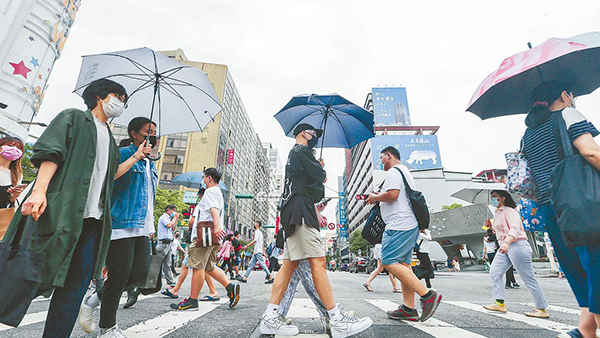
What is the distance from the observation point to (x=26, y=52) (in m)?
17.3

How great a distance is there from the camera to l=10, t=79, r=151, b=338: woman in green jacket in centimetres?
150

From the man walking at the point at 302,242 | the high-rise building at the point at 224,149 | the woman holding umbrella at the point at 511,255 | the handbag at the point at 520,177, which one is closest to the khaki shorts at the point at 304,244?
the man walking at the point at 302,242

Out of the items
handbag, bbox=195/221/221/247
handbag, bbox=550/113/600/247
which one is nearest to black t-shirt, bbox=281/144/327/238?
handbag, bbox=550/113/600/247

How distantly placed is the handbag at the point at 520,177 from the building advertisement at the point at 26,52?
21.3 metres

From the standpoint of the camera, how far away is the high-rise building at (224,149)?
154 feet

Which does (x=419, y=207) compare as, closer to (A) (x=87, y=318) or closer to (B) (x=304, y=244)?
(B) (x=304, y=244)

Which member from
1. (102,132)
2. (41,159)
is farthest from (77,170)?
(102,132)

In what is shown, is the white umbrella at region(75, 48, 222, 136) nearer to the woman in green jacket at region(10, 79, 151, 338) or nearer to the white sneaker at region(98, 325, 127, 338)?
the woman in green jacket at region(10, 79, 151, 338)

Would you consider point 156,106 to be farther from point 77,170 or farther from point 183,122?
point 77,170

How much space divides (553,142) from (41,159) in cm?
319

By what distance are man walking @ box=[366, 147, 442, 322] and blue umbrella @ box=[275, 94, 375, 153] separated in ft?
4.01

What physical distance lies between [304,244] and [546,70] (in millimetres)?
2472

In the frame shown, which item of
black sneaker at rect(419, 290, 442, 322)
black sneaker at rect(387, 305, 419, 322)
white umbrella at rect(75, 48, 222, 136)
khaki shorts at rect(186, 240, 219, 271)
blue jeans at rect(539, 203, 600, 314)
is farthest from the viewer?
khaki shorts at rect(186, 240, 219, 271)

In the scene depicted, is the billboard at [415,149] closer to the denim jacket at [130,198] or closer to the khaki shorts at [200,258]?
the khaki shorts at [200,258]
